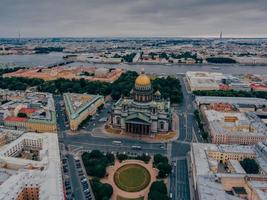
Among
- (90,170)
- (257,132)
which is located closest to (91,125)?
(90,170)

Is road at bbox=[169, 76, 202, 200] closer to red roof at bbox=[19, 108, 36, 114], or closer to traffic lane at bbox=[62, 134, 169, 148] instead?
traffic lane at bbox=[62, 134, 169, 148]

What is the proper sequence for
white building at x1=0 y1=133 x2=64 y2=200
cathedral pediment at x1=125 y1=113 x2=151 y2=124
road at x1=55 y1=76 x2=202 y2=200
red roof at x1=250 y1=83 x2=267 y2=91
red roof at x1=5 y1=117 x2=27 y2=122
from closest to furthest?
1. white building at x1=0 y1=133 x2=64 y2=200
2. road at x1=55 y1=76 x2=202 y2=200
3. cathedral pediment at x1=125 y1=113 x2=151 y2=124
4. red roof at x1=5 y1=117 x2=27 y2=122
5. red roof at x1=250 y1=83 x2=267 y2=91

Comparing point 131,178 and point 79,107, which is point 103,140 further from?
point 131,178

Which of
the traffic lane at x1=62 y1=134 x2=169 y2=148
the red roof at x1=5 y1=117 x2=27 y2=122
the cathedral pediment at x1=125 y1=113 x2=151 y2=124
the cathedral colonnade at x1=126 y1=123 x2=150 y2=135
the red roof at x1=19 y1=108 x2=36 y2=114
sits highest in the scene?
the cathedral pediment at x1=125 y1=113 x2=151 y2=124

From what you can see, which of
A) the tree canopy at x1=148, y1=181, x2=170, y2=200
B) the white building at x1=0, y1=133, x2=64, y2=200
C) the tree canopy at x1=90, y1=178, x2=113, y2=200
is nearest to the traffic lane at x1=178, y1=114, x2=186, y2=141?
the tree canopy at x1=148, y1=181, x2=170, y2=200

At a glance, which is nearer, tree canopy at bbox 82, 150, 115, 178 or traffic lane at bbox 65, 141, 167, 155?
tree canopy at bbox 82, 150, 115, 178

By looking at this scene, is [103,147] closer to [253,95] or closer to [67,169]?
[67,169]

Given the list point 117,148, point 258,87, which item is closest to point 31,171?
point 117,148

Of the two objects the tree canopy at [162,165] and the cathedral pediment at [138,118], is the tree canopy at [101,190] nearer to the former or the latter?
the tree canopy at [162,165]
